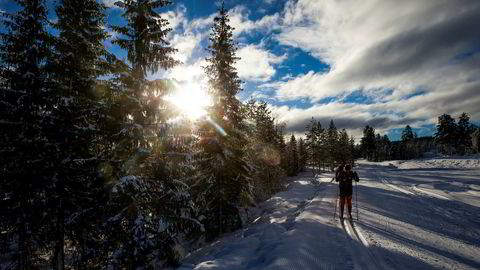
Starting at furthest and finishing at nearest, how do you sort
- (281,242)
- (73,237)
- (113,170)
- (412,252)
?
(73,237)
(113,170)
(281,242)
(412,252)

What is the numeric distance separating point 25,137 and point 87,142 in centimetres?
236

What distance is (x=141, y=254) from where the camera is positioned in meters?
10.2

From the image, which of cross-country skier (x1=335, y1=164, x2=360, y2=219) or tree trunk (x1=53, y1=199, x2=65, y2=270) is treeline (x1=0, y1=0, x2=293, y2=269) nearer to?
tree trunk (x1=53, y1=199, x2=65, y2=270)

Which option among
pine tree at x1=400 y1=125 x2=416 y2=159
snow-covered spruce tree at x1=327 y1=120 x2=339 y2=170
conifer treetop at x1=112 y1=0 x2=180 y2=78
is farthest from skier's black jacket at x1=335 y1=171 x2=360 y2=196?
pine tree at x1=400 y1=125 x2=416 y2=159

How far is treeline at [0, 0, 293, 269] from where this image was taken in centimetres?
1112

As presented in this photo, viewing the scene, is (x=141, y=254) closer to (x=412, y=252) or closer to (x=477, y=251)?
(x=412, y=252)

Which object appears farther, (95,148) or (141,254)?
(95,148)

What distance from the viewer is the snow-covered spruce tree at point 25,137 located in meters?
11.2

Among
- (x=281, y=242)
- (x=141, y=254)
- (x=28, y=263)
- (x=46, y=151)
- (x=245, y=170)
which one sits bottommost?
(x=28, y=263)

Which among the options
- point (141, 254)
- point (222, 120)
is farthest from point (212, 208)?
point (141, 254)

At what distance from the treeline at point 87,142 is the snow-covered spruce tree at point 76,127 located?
0.05 metres

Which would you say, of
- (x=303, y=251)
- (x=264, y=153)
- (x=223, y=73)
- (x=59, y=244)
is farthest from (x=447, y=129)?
(x=59, y=244)

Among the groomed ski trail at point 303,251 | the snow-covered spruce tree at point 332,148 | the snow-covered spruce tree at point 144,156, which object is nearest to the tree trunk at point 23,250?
the snow-covered spruce tree at point 144,156

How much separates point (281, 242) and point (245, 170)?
1036 cm
